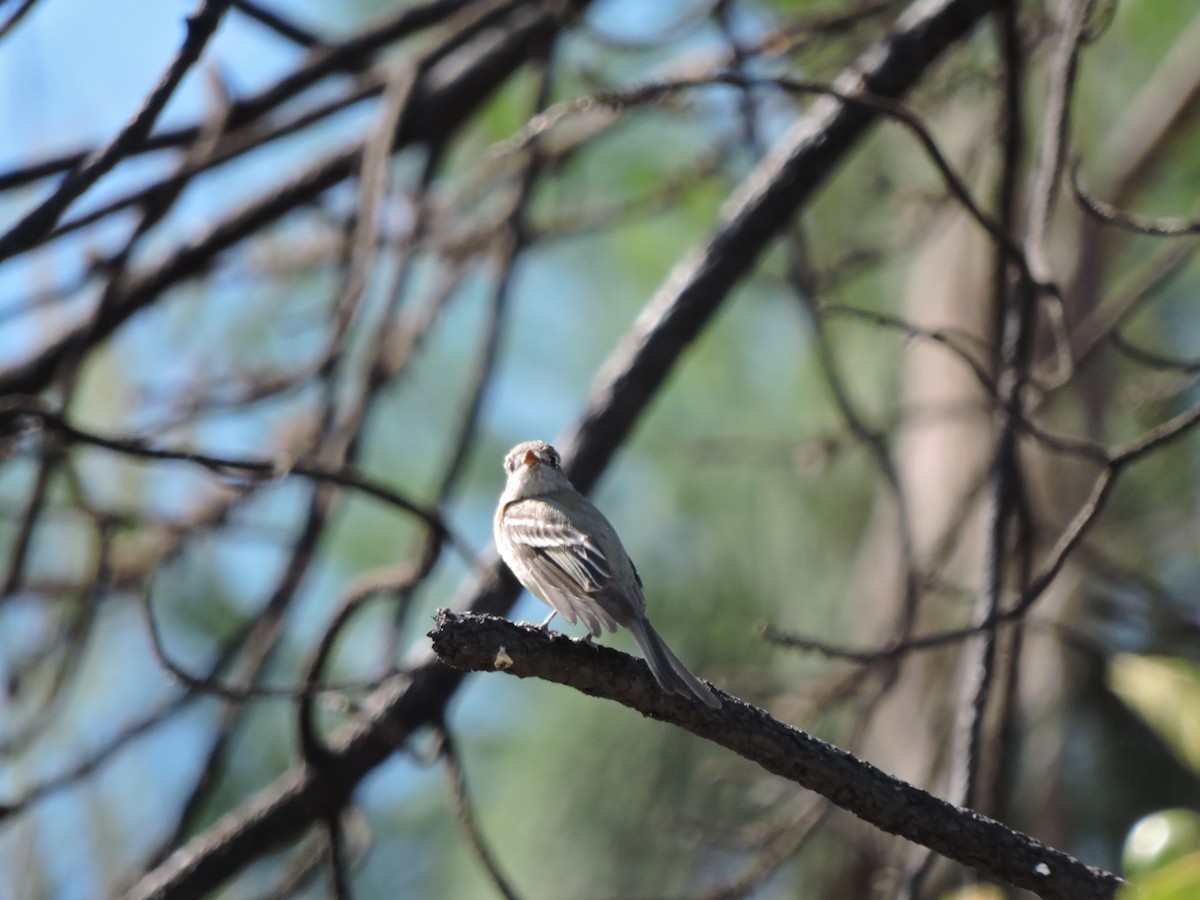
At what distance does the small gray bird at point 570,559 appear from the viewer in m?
2.75

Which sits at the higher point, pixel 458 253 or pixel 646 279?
pixel 646 279

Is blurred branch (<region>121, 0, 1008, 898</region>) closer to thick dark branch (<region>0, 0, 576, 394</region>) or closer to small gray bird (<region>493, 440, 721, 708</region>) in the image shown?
small gray bird (<region>493, 440, 721, 708</region>)

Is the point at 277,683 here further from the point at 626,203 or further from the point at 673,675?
the point at 673,675

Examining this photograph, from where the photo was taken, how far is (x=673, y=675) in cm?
248

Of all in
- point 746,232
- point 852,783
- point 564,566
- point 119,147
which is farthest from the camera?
point 746,232

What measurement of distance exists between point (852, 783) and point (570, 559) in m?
1.02

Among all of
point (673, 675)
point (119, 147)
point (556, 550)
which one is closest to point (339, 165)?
point (119, 147)

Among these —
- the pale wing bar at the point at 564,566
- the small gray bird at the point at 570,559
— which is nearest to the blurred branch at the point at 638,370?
the small gray bird at the point at 570,559

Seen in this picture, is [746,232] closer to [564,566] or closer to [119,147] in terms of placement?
[564,566]

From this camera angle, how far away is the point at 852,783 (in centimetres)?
240

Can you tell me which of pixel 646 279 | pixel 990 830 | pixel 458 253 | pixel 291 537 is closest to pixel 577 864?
pixel 291 537

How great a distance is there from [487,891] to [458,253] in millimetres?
→ 2933

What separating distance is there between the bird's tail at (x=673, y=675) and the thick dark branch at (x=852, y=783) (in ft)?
0.08

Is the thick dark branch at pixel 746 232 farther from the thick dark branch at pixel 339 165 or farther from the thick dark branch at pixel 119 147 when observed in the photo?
the thick dark branch at pixel 119 147
